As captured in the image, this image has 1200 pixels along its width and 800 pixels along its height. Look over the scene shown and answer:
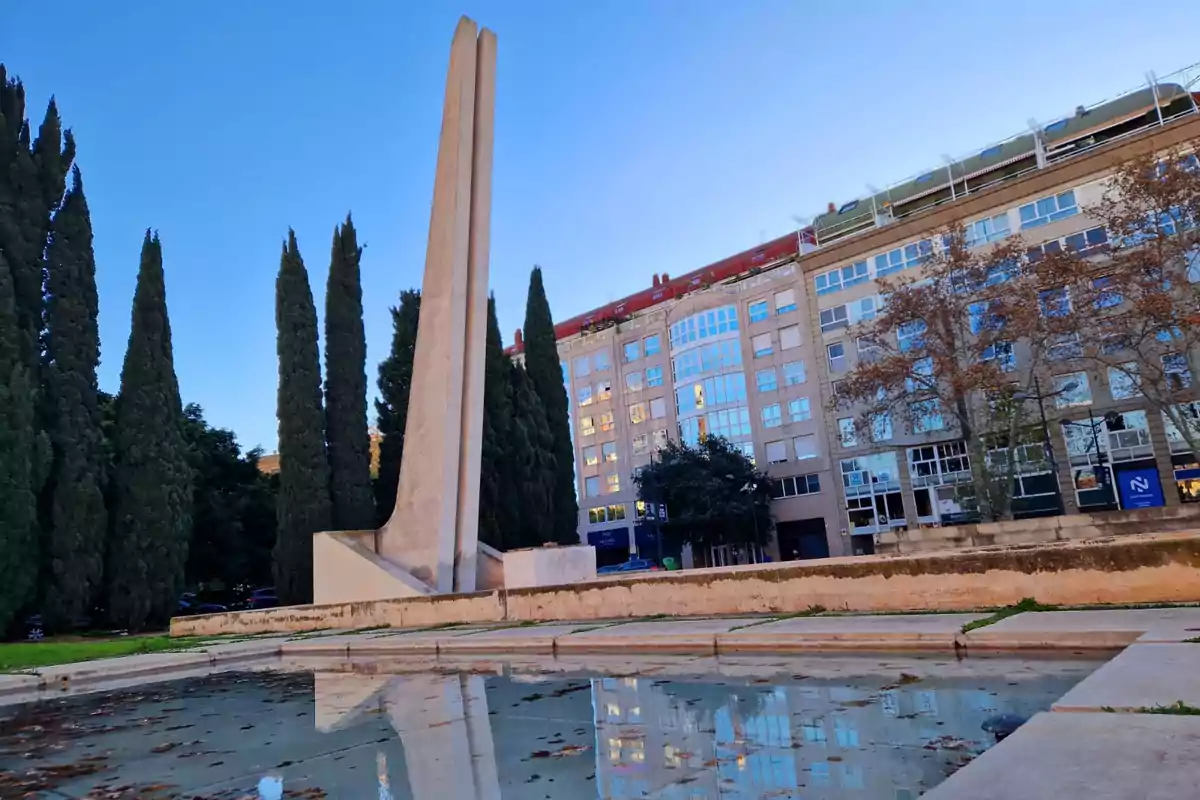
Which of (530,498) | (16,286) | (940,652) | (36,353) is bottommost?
(940,652)

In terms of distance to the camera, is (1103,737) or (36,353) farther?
(36,353)

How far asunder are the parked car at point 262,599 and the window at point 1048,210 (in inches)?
1460

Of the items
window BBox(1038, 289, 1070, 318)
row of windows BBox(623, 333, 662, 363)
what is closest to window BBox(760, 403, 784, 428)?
row of windows BBox(623, 333, 662, 363)

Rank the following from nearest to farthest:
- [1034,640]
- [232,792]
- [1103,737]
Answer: [1103,737] → [232,792] → [1034,640]

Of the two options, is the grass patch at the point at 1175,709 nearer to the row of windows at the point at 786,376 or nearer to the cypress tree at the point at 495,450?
the cypress tree at the point at 495,450

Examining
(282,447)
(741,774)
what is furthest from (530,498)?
(741,774)

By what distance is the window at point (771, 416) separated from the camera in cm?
4534

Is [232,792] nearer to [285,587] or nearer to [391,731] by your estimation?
[391,731]

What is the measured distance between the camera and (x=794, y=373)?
44.8 m

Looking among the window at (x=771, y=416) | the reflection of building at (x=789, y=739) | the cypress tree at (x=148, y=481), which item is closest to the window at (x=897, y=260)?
the window at (x=771, y=416)

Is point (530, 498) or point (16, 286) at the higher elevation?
point (16, 286)

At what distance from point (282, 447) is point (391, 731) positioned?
24.4 m

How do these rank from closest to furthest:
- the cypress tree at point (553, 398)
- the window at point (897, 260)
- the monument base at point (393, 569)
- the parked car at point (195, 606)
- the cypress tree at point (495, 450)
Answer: the monument base at point (393, 569), the parked car at point (195, 606), the cypress tree at point (495, 450), the cypress tree at point (553, 398), the window at point (897, 260)

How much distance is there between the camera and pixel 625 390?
5381 centimetres
